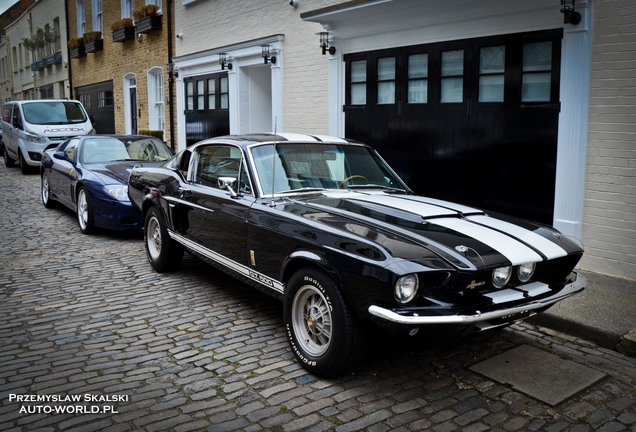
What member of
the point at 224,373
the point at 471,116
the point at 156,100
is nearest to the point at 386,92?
the point at 471,116

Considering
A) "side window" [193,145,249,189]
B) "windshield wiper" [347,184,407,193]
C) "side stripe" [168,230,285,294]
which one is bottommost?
"side stripe" [168,230,285,294]

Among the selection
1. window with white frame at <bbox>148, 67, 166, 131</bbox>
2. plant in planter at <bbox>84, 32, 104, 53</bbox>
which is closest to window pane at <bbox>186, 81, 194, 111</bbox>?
window with white frame at <bbox>148, 67, 166, 131</bbox>

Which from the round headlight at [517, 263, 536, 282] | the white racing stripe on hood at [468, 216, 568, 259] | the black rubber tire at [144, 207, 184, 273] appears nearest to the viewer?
the round headlight at [517, 263, 536, 282]

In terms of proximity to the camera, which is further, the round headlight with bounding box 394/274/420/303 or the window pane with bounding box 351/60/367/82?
the window pane with bounding box 351/60/367/82

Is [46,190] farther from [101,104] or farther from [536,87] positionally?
[101,104]

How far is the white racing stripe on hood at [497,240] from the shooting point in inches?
147

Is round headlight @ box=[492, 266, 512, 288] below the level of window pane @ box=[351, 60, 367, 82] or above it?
below

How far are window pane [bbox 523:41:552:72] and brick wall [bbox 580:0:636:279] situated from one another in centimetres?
58

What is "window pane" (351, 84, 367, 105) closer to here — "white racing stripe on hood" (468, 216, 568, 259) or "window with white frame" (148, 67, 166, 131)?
"white racing stripe on hood" (468, 216, 568, 259)

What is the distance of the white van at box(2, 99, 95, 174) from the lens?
16.0 m

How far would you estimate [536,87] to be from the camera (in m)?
6.99

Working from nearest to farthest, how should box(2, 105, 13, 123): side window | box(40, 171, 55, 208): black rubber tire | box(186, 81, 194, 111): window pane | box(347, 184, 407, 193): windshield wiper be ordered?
box(347, 184, 407, 193): windshield wiper
box(40, 171, 55, 208): black rubber tire
box(186, 81, 194, 111): window pane
box(2, 105, 13, 123): side window

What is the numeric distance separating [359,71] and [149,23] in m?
8.72

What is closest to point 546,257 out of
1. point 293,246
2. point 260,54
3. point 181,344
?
point 293,246
